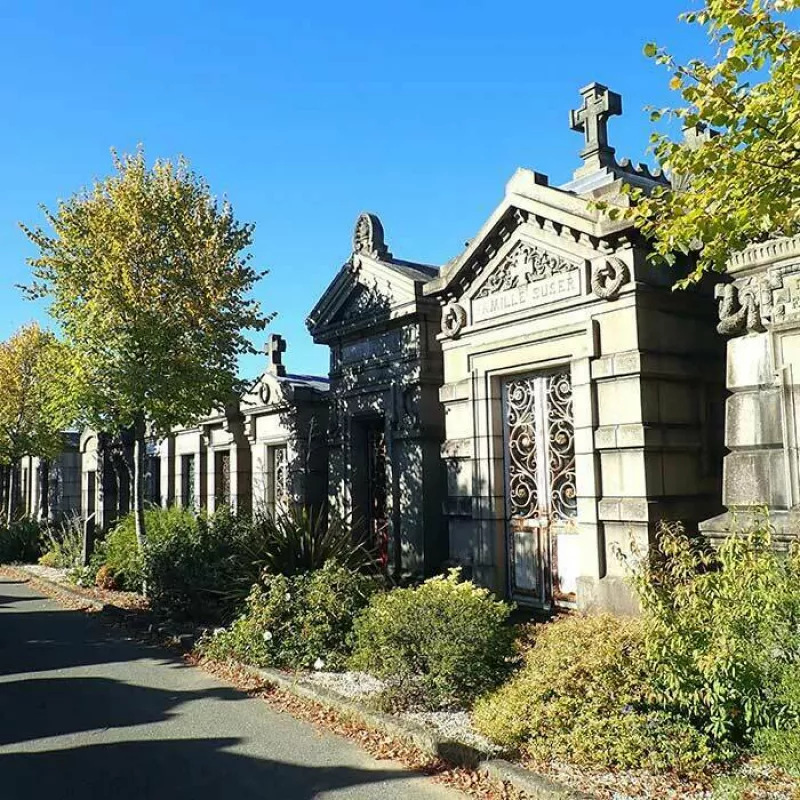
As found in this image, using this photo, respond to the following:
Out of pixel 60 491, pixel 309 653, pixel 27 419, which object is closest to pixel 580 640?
pixel 309 653

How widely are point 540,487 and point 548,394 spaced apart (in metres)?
1.12

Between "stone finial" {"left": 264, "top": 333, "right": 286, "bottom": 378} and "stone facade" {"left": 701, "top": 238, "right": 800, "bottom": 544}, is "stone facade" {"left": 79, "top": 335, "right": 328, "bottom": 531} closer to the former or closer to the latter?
"stone finial" {"left": 264, "top": 333, "right": 286, "bottom": 378}

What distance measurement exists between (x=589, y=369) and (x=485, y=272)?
2.12 m

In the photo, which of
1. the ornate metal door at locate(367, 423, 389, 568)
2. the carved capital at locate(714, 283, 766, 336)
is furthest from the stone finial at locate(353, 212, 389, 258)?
the carved capital at locate(714, 283, 766, 336)

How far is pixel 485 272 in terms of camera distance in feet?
Answer: 32.7

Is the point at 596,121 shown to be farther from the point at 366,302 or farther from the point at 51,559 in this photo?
the point at 51,559

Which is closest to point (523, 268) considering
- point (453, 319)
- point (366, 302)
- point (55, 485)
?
point (453, 319)

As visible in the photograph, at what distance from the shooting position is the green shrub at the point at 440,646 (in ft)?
21.0

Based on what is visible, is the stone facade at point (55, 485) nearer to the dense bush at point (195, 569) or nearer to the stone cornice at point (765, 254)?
the dense bush at point (195, 569)

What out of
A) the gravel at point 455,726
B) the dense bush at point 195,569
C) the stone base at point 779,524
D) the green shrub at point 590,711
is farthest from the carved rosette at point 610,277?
the dense bush at point 195,569

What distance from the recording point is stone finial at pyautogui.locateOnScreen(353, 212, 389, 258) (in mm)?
12652

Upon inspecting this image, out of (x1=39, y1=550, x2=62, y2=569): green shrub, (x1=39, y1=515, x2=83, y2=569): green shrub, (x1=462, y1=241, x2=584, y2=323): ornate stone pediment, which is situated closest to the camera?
(x1=462, y1=241, x2=584, y2=323): ornate stone pediment

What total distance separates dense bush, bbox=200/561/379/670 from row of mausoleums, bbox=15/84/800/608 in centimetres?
220

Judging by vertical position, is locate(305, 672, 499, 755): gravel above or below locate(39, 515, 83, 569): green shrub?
below
